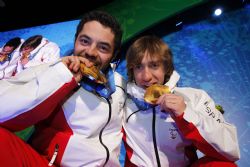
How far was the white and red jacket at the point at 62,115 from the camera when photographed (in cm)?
114

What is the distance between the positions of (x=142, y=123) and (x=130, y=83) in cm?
24

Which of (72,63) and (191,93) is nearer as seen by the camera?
(72,63)

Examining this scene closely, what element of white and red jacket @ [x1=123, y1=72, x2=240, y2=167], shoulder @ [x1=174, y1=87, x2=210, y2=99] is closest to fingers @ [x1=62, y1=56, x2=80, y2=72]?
white and red jacket @ [x1=123, y1=72, x2=240, y2=167]

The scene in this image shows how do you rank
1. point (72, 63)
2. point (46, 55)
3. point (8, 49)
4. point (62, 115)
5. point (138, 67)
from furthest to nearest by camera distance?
point (8, 49), point (46, 55), point (138, 67), point (62, 115), point (72, 63)

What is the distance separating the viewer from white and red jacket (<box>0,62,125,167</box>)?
3.73 feet

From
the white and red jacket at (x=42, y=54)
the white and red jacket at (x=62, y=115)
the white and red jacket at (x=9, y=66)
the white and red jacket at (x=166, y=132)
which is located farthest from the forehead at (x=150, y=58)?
the white and red jacket at (x=9, y=66)

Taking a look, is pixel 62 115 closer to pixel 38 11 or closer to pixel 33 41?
pixel 33 41

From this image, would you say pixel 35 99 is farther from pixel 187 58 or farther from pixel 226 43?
pixel 226 43

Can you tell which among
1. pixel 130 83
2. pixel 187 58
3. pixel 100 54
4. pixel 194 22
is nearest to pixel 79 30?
pixel 100 54

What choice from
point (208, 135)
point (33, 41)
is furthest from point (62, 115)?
point (33, 41)

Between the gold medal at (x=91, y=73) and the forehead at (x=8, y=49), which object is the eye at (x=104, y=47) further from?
the forehead at (x=8, y=49)

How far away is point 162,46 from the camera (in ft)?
5.26

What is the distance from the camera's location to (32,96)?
1.13 metres

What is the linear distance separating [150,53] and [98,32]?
310mm
